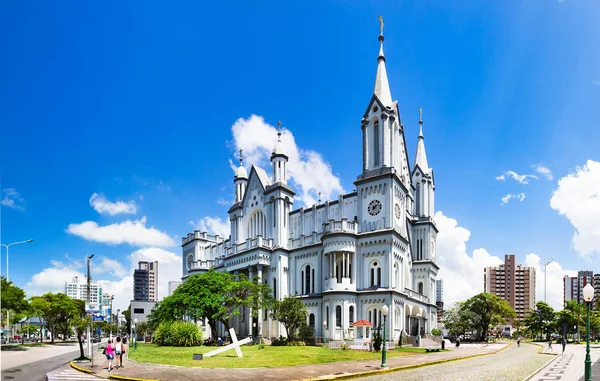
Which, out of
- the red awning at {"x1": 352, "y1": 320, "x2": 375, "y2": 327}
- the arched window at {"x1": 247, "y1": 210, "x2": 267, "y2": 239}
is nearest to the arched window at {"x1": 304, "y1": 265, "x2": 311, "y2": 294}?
the arched window at {"x1": 247, "y1": 210, "x2": 267, "y2": 239}

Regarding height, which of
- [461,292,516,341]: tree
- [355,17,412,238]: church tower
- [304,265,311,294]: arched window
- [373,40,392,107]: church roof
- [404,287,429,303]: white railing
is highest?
[373,40,392,107]: church roof

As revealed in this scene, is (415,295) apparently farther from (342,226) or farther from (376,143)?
(376,143)

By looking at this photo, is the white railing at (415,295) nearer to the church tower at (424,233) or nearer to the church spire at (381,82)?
the church tower at (424,233)

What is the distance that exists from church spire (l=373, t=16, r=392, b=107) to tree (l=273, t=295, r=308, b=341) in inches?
1044

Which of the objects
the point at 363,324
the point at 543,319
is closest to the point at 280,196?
the point at 363,324

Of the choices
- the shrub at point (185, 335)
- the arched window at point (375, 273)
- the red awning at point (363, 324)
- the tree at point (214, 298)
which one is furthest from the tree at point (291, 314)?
the shrub at point (185, 335)

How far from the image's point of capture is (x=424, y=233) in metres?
69.6

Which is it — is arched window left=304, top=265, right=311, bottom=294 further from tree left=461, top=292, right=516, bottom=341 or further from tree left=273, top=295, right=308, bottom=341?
tree left=461, top=292, right=516, bottom=341

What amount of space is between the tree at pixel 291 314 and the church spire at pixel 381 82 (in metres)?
26.5

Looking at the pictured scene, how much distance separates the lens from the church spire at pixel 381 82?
60406mm

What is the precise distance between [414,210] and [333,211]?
15.5 meters

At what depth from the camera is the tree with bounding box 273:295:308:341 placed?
54.1 m

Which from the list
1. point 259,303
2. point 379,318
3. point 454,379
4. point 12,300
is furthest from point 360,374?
point 12,300

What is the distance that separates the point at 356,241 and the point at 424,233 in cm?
1673
